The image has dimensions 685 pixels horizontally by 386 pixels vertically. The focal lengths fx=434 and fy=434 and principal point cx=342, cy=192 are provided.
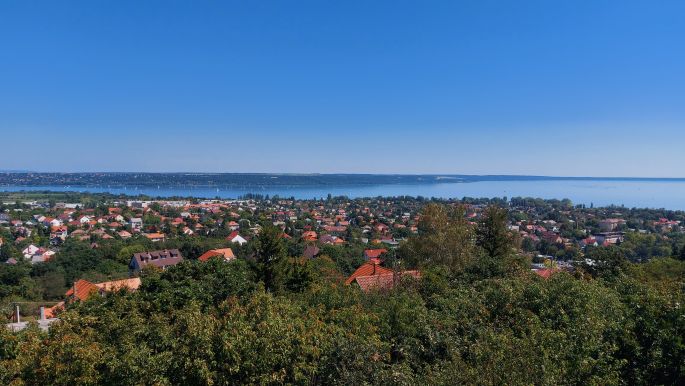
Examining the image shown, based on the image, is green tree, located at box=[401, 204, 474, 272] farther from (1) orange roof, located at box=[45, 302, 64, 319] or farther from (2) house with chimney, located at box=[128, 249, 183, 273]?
(2) house with chimney, located at box=[128, 249, 183, 273]

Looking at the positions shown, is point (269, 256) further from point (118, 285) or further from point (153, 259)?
point (153, 259)

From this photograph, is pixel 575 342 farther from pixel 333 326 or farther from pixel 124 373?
pixel 124 373

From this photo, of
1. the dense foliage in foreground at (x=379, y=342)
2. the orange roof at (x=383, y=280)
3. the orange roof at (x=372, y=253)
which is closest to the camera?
the dense foliage in foreground at (x=379, y=342)

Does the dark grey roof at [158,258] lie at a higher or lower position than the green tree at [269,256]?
lower

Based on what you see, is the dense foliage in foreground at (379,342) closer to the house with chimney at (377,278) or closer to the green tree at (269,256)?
the house with chimney at (377,278)

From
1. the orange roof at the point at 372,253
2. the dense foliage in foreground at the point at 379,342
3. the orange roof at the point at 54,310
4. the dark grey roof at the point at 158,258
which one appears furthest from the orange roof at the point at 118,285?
the orange roof at the point at 372,253

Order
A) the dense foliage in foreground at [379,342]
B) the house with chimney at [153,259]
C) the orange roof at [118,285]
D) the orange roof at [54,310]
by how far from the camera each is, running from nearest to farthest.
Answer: the dense foliage in foreground at [379,342] → the orange roof at [54,310] → the orange roof at [118,285] → the house with chimney at [153,259]

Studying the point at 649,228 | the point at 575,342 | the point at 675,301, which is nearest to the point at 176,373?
the point at 575,342

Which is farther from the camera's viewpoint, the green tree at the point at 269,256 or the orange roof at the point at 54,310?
the green tree at the point at 269,256
